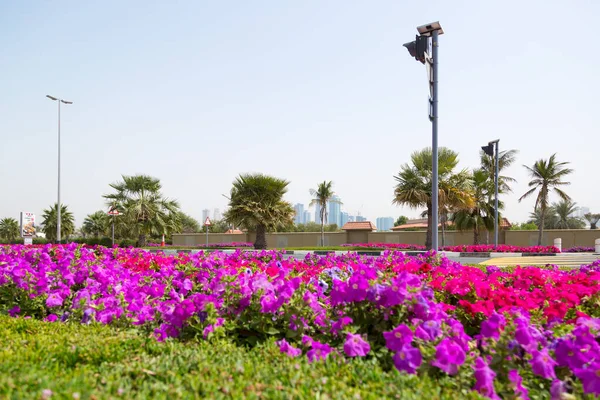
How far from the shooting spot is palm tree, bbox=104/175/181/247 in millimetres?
31547

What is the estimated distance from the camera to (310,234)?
38.1 m

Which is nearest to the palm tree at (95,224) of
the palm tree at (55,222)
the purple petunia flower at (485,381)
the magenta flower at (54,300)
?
the palm tree at (55,222)

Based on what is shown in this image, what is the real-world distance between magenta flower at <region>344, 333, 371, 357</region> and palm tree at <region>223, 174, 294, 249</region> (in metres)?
22.5

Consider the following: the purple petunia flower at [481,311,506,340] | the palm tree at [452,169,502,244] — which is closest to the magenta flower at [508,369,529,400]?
the purple petunia flower at [481,311,506,340]

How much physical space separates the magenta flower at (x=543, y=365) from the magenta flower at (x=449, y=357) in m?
0.36

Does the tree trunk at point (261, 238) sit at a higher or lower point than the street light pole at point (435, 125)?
lower

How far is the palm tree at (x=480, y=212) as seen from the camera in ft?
101

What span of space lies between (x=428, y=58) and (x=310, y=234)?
92.1ft

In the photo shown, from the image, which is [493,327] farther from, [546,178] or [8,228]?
[8,228]

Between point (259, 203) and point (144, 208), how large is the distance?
1066cm

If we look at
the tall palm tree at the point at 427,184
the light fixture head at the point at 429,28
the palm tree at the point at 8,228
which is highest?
the light fixture head at the point at 429,28

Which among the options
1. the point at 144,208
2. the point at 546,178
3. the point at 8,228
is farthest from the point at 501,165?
the point at 8,228

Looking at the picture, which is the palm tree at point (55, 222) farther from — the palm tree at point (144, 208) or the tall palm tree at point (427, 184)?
the tall palm tree at point (427, 184)

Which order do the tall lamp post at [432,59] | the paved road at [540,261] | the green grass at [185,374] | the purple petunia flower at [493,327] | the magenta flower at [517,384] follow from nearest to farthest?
the green grass at [185,374] → the magenta flower at [517,384] → the purple petunia flower at [493,327] → the tall lamp post at [432,59] → the paved road at [540,261]
